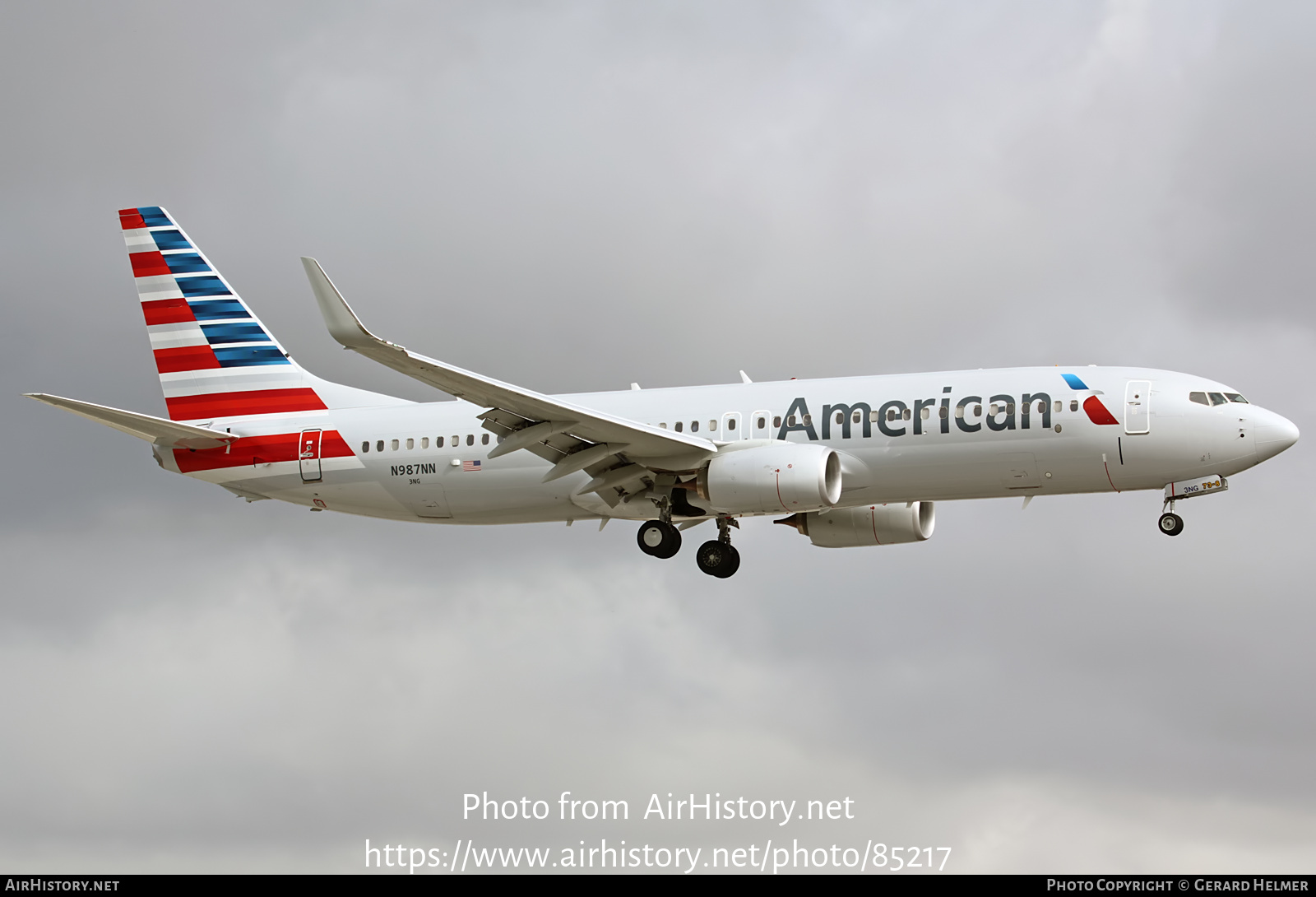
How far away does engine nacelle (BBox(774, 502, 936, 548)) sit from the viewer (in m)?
41.6

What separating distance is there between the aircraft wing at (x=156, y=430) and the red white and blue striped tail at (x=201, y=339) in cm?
185

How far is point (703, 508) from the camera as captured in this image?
38344 millimetres

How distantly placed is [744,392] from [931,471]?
5.59 metres

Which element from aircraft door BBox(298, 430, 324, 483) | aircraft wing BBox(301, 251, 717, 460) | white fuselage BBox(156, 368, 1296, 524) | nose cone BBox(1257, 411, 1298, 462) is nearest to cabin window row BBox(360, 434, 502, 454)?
white fuselage BBox(156, 368, 1296, 524)

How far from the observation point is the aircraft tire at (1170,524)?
34625 millimetres

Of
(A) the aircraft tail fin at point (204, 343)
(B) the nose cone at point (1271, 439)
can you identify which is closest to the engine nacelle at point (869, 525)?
(B) the nose cone at point (1271, 439)

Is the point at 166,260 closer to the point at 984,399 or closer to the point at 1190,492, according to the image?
the point at 984,399

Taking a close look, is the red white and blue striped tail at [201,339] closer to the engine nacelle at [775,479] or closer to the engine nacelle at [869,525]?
the engine nacelle at [775,479]

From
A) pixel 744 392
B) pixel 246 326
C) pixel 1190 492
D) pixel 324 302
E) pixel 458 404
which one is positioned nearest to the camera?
pixel 324 302

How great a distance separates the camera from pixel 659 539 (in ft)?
126

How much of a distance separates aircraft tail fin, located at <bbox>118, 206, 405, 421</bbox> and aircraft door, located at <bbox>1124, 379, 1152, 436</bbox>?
20.5m

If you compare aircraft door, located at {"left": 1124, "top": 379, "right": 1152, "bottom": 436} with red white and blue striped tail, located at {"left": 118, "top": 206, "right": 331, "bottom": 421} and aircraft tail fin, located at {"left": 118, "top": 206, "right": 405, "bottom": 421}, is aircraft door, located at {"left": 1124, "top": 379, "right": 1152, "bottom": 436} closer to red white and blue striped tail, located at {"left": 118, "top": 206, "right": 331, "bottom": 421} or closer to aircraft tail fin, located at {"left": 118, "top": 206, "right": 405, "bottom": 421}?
aircraft tail fin, located at {"left": 118, "top": 206, "right": 405, "bottom": 421}

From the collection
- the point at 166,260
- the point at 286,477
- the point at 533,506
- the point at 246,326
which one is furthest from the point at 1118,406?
the point at 166,260

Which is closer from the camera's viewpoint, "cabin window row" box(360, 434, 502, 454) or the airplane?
the airplane
